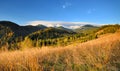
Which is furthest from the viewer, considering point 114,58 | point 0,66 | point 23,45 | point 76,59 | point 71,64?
point 23,45

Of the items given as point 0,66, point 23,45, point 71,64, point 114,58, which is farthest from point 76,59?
point 23,45

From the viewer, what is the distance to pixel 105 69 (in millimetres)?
4113

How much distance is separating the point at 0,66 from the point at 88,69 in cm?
206

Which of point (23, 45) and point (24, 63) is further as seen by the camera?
point (23, 45)

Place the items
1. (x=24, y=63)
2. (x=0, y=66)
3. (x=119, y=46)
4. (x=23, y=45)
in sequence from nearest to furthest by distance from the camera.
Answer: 1. (x=0, y=66)
2. (x=24, y=63)
3. (x=119, y=46)
4. (x=23, y=45)

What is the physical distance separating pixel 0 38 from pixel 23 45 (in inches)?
67.9

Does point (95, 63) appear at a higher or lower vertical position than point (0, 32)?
lower

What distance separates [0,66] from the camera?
3682 mm

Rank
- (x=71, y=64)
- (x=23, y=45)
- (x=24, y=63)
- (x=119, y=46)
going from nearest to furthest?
1. (x=24, y=63)
2. (x=71, y=64)
3. (x=119, y=46)
4. (x=23, y=45)

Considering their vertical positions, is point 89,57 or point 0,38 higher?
point 0,38

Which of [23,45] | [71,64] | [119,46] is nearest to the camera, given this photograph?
[71,64]

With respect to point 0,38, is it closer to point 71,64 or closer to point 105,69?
point 71,64

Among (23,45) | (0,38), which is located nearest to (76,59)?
(0,38)

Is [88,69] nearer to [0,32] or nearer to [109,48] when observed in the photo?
[109,48]
